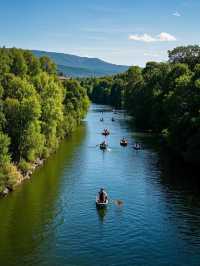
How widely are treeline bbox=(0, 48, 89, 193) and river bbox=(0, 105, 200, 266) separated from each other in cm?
241

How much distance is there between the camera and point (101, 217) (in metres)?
44.9

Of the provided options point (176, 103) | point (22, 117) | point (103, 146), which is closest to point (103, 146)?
point (103, 146)

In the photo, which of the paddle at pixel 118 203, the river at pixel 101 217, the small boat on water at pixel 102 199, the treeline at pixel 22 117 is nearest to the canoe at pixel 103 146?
the treeline at pixel 22 117

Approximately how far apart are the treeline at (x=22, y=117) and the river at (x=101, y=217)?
2.41 metres

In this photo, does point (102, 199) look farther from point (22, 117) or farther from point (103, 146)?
point (103, 146)

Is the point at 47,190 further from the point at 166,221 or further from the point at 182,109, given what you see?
the point at 182,109

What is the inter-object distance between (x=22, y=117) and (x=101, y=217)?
20.1 m

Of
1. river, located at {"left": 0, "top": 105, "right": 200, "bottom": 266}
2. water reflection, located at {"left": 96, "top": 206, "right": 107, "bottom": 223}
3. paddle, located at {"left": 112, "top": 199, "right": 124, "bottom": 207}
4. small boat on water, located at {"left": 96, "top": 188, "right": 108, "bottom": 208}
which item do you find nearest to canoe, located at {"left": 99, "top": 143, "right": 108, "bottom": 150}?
river, located at {"left": 0, "top": 105, "right": 200, "bottom": 266}

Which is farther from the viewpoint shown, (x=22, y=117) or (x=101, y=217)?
(x=22, y=117)

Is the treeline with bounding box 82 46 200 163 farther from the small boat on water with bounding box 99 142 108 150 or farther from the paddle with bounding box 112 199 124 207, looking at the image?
the paddle with bounding box 112 199 124 207

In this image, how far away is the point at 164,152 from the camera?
78.1m

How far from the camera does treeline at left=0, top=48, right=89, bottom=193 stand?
54.0 meters

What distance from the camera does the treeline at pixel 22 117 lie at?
5395 centimetres

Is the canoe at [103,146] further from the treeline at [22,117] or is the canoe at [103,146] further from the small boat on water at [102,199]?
the small boat on water at [102,199]
